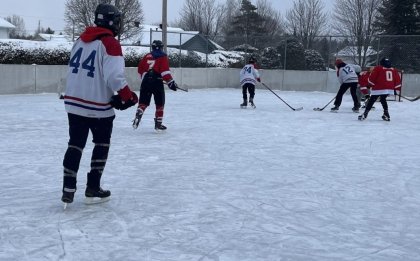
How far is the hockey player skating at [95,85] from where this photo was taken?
13.4 feet

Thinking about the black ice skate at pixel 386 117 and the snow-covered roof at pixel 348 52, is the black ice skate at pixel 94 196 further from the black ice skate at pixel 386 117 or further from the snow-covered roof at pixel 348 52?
the snow-covered roof at pixel 348 52

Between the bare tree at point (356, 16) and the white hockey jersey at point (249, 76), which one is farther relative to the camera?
the bare tree at point (356, 16)

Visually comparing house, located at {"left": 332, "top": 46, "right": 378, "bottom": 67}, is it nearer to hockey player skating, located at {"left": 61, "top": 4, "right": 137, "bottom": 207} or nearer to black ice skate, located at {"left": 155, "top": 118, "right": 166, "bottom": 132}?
black ice skate, located at {"left": 155, "top": 118, "right": 166, "bottom": 132}

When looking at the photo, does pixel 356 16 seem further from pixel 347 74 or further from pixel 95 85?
pixel 95 85

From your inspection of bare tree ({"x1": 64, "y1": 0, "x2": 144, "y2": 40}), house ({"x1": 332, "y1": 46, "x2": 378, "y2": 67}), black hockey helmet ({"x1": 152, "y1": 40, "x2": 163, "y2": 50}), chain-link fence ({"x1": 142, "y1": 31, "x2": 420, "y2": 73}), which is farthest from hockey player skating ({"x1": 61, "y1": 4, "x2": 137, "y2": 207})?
bare tree ({"x1": 64, "y1": 0, "x2": 144, "y2": 40})

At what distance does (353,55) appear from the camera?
2214 cm

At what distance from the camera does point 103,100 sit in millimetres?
4180

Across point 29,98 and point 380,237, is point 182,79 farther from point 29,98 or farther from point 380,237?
point 380,237

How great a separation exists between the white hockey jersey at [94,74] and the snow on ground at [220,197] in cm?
A: 83

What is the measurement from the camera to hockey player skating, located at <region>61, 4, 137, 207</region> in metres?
4.07

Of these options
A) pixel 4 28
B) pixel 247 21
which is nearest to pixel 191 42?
pixel 247 21

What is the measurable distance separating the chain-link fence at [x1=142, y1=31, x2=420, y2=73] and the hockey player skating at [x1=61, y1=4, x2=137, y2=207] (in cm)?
1791

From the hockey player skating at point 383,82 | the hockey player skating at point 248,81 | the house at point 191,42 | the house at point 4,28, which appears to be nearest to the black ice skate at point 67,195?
the hockey player skating at point 383,82

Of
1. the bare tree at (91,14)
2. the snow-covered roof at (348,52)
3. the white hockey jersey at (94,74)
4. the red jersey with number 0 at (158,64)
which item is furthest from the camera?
the bare tree at (91,14)
